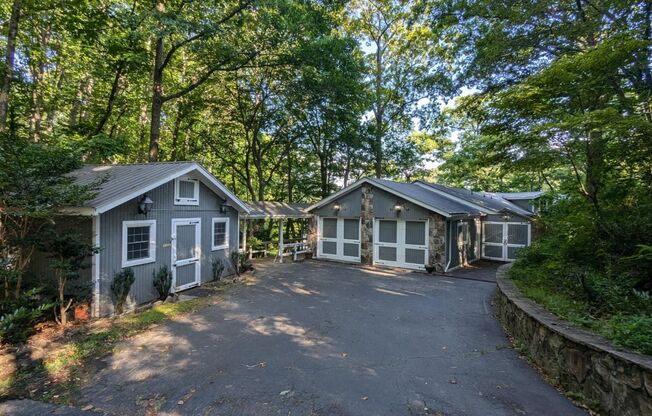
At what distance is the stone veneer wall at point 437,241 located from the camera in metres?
12.1

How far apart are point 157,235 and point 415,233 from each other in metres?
9.17

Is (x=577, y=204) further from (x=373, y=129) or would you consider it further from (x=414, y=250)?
(x=373, y=129)

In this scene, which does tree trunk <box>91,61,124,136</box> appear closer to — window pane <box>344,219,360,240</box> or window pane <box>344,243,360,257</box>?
window pane <box>344,219,360,240</box>

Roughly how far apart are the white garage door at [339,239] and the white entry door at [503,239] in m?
6.82

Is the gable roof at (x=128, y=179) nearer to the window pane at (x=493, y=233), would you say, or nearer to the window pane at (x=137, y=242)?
the window pane at (x=137, y=242)

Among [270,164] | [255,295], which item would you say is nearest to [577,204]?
[255,295]

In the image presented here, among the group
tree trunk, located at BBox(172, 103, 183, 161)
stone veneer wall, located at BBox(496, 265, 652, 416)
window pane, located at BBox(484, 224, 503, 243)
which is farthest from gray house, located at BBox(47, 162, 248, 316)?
window pane, located at BBox(484, 224, 503, 243)

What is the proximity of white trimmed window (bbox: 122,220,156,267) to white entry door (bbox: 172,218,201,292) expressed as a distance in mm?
718

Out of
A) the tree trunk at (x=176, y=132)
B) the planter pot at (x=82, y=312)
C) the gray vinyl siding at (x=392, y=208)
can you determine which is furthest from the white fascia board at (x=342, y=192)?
the planter pot at (x=82, y=312)

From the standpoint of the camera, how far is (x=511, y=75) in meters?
10.8

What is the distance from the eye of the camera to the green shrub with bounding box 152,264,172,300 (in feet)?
25.5

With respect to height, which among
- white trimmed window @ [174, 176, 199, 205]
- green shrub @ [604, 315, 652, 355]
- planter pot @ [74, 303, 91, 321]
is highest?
white trimmed window @ [174, 176, 199, 205]

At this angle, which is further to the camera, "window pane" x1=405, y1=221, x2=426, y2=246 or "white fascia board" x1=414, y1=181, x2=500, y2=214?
"white fascia board" x1=414, y1=181, x2=500, y2=214

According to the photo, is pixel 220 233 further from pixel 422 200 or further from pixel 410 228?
pixel 422 200
